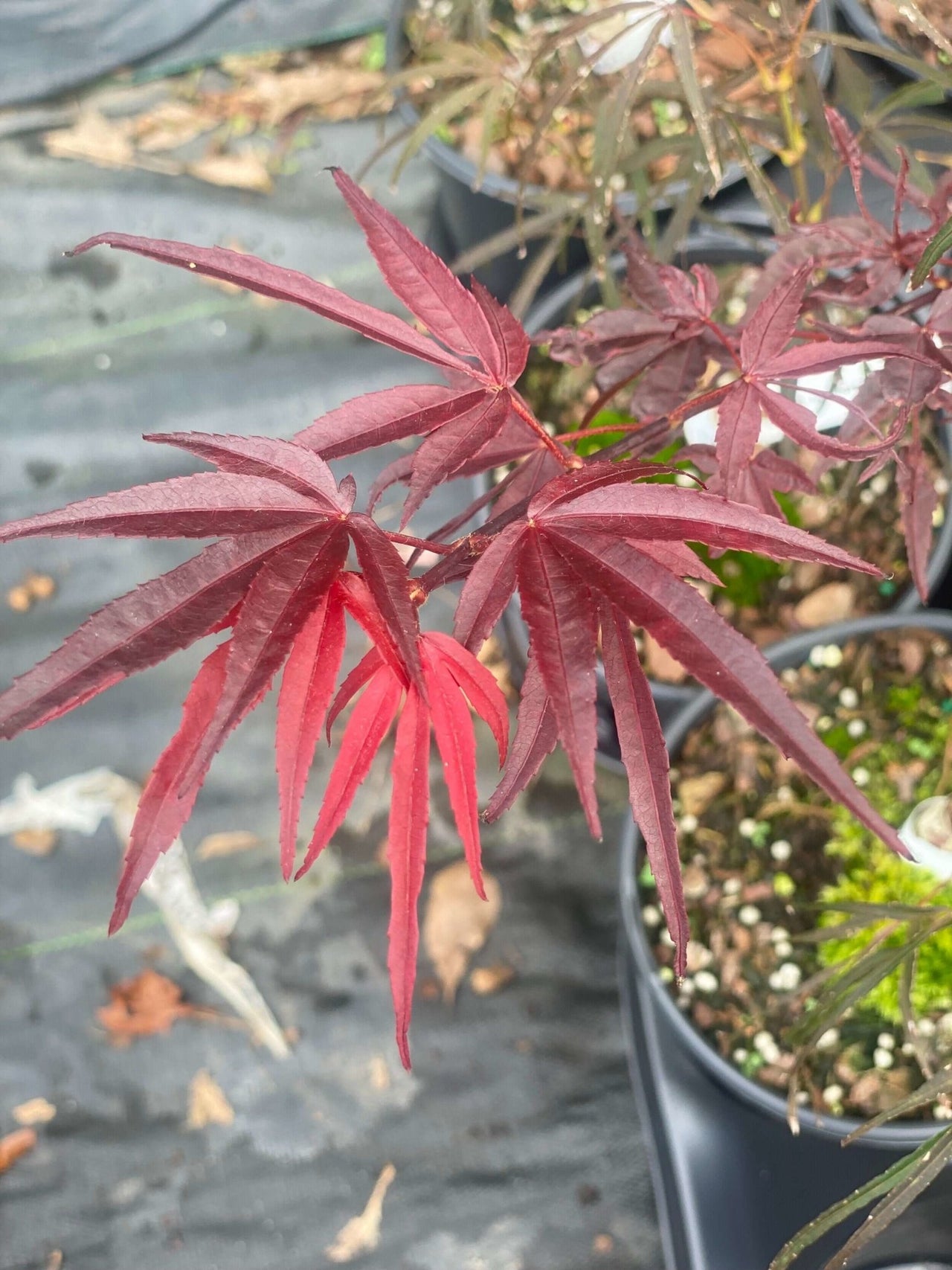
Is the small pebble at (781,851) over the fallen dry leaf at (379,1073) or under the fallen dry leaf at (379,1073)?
over

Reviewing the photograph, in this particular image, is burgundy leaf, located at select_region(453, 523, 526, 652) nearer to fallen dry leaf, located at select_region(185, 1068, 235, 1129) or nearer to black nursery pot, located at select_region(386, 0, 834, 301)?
black nursery pot, located at select_region(386, 0, 834, 301)

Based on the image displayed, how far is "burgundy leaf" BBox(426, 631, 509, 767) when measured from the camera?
0.41 metres

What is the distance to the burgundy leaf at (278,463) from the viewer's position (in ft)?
1.21

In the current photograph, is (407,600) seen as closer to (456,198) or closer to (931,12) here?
(456,198)

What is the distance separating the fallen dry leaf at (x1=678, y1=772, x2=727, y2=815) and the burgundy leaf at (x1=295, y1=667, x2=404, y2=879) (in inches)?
21.4

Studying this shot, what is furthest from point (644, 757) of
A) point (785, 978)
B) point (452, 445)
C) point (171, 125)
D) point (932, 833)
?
point (171, 125)

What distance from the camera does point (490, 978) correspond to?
1.12m

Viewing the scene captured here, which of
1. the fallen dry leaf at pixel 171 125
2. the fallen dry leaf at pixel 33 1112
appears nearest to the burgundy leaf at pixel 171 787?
the fallen dry leaf at pixel 33 1112

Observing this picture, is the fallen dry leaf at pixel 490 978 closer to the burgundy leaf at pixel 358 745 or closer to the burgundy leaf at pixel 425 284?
the burgundy leaf at pixel 358 745

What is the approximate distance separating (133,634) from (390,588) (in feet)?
0.30

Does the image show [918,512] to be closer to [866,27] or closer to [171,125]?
[866,27]

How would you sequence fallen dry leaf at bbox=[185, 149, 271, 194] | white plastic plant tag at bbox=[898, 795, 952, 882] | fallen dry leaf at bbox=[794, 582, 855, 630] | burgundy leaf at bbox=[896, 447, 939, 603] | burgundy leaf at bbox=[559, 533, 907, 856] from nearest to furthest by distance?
burgundy leaf at bbox=[559, 533, 907, 856]
burgundy leaf at bbox=[896, 447, 939, 603]
white plastic plant tag at bbox=[898, 795, 952, 882]
fallen dry leaf at bbox=[794, 582, 855, 630]
fallen dry leaf at bbox=[185, 149, 271, 194]

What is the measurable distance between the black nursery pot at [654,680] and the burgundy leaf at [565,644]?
54 cm

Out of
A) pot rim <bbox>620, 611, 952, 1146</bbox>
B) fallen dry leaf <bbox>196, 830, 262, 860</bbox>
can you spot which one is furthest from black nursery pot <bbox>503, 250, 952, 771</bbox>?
fallen dry leaf <bbox>196, 830, 262, 860</bbox>
